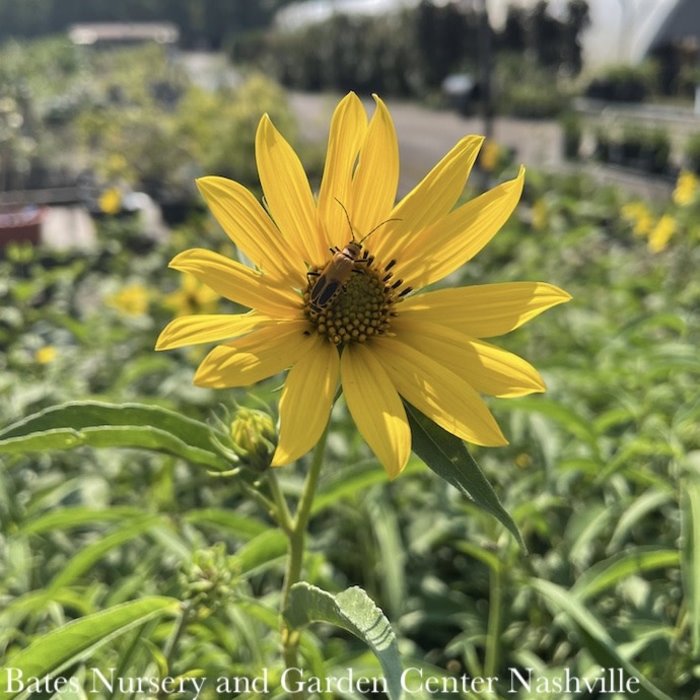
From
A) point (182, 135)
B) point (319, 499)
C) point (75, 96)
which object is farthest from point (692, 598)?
point (75, 96)

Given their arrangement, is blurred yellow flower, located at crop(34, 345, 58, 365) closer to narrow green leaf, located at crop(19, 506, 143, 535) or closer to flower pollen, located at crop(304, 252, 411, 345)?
narrow green leaf, located at crop(19, 506, 143, 535)

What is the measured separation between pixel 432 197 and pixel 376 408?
228mm

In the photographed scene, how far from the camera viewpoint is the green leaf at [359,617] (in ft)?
1.56

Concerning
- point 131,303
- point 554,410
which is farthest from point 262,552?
point 131,303

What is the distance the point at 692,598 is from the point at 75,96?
45.6 feet

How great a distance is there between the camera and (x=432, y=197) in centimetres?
70

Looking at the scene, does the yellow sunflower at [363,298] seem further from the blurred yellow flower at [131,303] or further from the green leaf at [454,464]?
the blurred yellow flower at [131,303]

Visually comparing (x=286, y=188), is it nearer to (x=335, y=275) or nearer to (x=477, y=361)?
(x=335, y=275)

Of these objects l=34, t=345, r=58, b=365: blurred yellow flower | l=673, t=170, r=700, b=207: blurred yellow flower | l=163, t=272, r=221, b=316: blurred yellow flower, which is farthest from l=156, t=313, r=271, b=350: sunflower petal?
l=673, t=170, r=700, b=207: blurred yellow flower

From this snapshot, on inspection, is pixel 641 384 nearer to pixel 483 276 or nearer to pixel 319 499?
pixel 319 499

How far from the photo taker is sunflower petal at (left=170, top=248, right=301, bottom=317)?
2.07 feet

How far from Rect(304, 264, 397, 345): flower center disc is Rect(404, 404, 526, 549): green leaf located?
11 centimetres

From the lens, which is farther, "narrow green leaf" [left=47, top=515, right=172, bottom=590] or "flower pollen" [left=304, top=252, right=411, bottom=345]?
"narrow green leaf" [left=47, top=515, right=172, bottom=590]

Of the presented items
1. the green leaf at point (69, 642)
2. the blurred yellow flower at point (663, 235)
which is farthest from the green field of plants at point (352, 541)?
the blurred yellow flower at point (663, 235)
